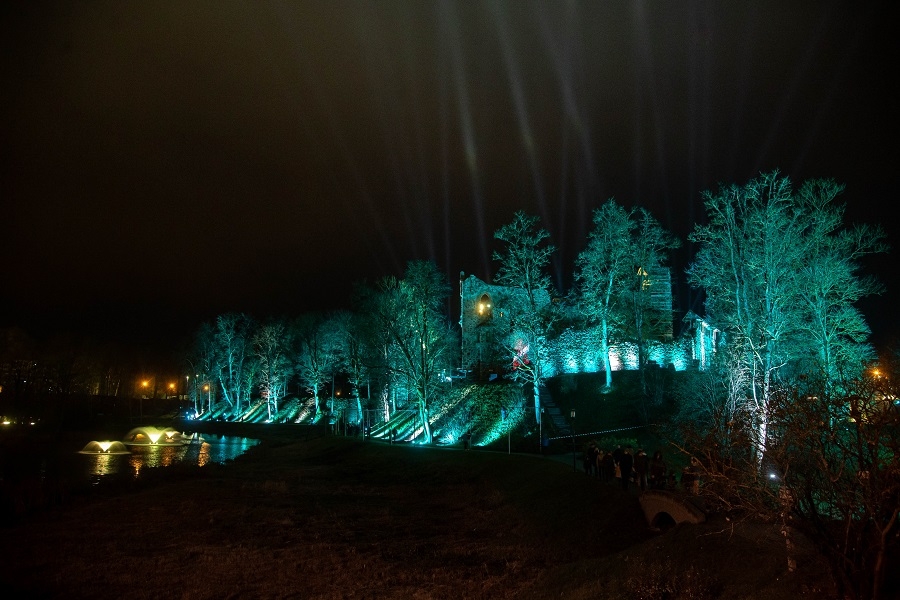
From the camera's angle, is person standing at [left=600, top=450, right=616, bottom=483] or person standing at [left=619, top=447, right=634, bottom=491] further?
person standing at [left=600, top=450, right=616, bottom=483]

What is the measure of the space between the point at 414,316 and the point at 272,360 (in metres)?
41.6

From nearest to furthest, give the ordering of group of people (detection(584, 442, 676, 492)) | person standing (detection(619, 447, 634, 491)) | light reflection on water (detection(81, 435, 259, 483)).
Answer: group of people (detection(584, 442, 676, 492))
person standing (detection(619, 447, 634, 491))
light reflection on water (detection(81, 435, 259, 483))

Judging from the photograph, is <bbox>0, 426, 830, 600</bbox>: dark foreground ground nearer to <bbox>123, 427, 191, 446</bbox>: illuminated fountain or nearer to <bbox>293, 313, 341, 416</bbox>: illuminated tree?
<bbox>123, 427, 191, 446</bbox>: illuminated fountain

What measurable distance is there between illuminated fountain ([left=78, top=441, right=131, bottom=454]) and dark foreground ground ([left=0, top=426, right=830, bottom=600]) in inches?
1051

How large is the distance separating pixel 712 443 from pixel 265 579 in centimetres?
1283

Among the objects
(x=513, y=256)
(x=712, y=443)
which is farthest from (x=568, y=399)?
(x=712, y=443)

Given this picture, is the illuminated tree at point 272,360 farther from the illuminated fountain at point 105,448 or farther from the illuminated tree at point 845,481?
the illuminated tree at point 845,481

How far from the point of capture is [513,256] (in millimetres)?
45375

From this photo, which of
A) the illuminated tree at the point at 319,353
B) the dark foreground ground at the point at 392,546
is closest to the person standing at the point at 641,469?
the dark foreground ground at the point at 392,546

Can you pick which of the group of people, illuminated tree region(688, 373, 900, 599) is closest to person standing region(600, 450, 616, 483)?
the group of people

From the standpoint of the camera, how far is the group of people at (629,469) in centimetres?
2269

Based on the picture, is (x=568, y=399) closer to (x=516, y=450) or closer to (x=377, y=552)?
(x=516, y=450)

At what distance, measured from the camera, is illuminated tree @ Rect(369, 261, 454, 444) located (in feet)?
175

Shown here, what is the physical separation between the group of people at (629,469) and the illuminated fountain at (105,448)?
47996 millimetres
